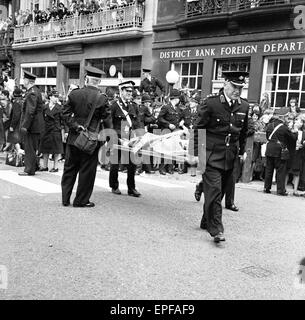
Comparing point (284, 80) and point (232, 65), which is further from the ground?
point (232, 65)

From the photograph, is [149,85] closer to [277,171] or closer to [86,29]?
[277,171]

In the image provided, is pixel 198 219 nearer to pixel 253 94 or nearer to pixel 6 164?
pixel 6 164

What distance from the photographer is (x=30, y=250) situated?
17.2 ft

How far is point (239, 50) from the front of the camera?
17.1m

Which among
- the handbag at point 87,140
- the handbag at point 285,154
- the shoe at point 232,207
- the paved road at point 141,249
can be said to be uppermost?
the handbag at point 87,140

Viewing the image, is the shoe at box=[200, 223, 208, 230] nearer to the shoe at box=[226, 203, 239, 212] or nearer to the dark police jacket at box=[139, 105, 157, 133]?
the shoe at box=[226, 203, 239, 212]

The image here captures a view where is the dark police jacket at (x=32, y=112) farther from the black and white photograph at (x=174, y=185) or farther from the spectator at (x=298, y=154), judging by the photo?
the spectator at (x=298, y=154)

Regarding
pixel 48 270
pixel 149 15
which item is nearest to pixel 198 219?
pixel 48 270

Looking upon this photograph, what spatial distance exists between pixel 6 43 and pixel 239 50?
21082 mm

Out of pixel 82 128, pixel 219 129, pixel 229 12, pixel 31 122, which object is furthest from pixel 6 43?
pixel 219 129

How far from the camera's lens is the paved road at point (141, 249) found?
171 inches

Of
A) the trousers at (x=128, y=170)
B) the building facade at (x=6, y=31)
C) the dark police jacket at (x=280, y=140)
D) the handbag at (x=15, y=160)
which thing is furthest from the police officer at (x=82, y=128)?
the building facade at (x=6, y=31)

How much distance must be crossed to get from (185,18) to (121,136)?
450 inches

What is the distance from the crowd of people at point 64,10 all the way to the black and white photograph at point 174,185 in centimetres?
579
